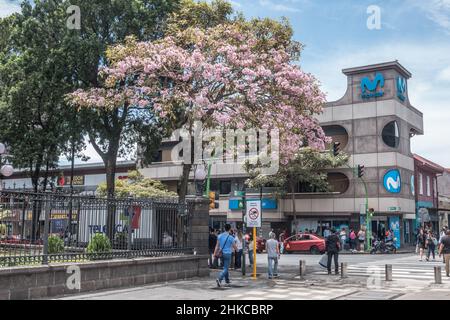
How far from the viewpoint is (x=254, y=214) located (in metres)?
18.9

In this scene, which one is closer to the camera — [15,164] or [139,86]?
[139,86]

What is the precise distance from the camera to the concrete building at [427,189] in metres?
46.0

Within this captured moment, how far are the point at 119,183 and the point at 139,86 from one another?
22.2 metres

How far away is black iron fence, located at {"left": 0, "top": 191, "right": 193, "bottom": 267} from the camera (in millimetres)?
12883

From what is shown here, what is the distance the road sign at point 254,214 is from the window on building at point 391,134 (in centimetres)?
2518

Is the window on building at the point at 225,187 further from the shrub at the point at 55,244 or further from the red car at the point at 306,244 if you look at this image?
the shrub at the point at 55,244

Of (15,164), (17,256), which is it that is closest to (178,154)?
(15,164)

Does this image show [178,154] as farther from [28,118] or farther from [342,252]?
[28,118]

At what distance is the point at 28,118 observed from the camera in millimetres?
26438

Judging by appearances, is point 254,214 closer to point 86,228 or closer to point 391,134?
point 86,228

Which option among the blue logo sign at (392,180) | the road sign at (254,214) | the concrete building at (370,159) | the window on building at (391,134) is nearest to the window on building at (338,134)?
the concrete building at (370,159)

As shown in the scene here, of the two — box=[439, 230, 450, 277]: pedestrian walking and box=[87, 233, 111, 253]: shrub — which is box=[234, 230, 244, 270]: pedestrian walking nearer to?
box=[87, 233, 111, 253]: shrub

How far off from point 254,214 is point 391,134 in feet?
84.9

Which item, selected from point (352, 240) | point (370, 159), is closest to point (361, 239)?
point (352, 240)
